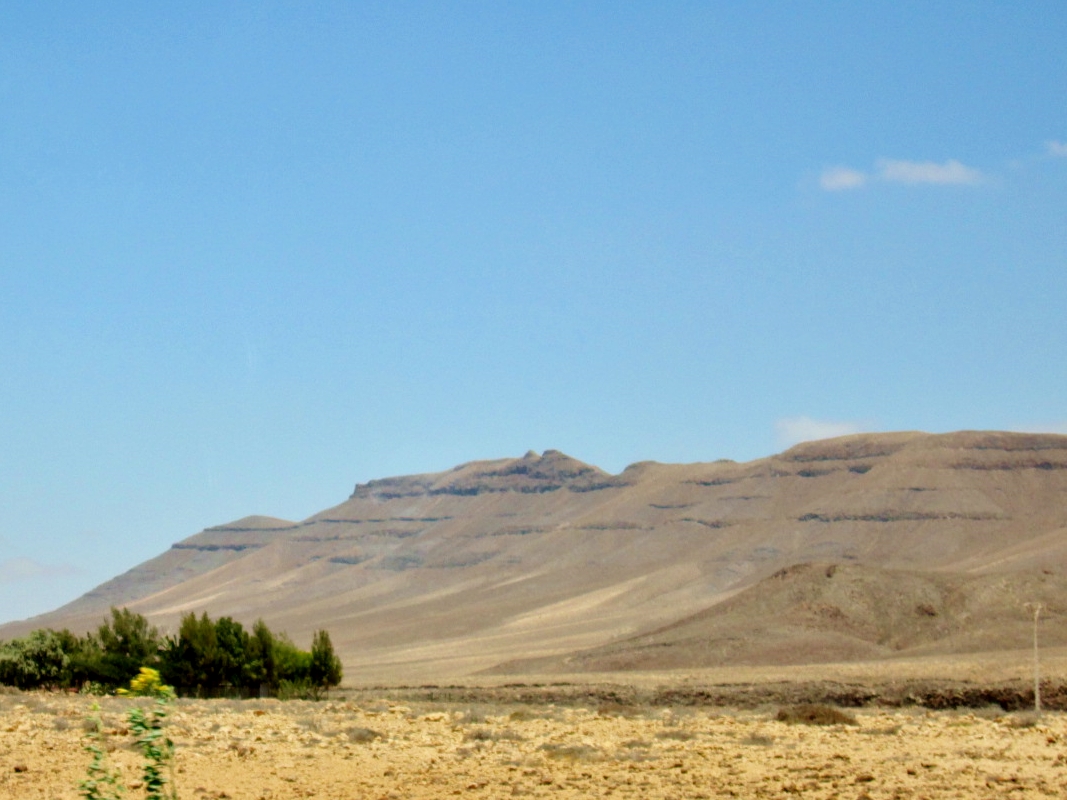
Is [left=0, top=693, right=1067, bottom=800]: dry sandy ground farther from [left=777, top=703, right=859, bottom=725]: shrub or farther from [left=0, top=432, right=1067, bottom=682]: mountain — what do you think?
[left=0, top=432, right=1067, bottom=682]: mountain

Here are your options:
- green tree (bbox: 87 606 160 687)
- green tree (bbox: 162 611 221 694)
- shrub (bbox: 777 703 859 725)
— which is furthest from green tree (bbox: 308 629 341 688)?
shrub (bbox: 777 703 859 725)

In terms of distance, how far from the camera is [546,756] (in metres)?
20.2

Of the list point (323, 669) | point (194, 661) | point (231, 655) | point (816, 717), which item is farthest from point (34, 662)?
point (816, 717)

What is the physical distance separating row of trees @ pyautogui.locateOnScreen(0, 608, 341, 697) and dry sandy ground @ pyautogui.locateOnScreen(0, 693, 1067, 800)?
15.3 meters

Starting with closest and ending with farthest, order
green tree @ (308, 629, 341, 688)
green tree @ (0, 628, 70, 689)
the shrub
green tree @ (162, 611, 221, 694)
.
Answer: the shrub
green tree @ (162, 611, 221, 694)
green tree @ (0, 628, 70, 689)
green tree @ (308, 629, 341, 688)

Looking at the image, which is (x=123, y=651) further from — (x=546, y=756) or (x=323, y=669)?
(x=546, y=756)

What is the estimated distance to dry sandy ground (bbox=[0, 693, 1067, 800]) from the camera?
1702cm

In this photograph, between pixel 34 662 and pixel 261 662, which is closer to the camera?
pixel 261 662

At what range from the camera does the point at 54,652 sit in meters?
45.9

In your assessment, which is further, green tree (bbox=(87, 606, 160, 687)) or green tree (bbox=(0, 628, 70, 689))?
green tree (bbox=(0, 628, 70, 689))

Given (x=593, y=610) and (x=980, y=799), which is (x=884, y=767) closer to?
(x=980, y=799)

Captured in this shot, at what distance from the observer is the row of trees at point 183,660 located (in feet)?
139

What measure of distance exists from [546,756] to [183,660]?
25134 millimetres

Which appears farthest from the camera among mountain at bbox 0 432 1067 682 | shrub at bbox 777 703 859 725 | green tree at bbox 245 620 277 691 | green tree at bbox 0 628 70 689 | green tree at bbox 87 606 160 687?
mountain at bbox 0 432 1067 682
